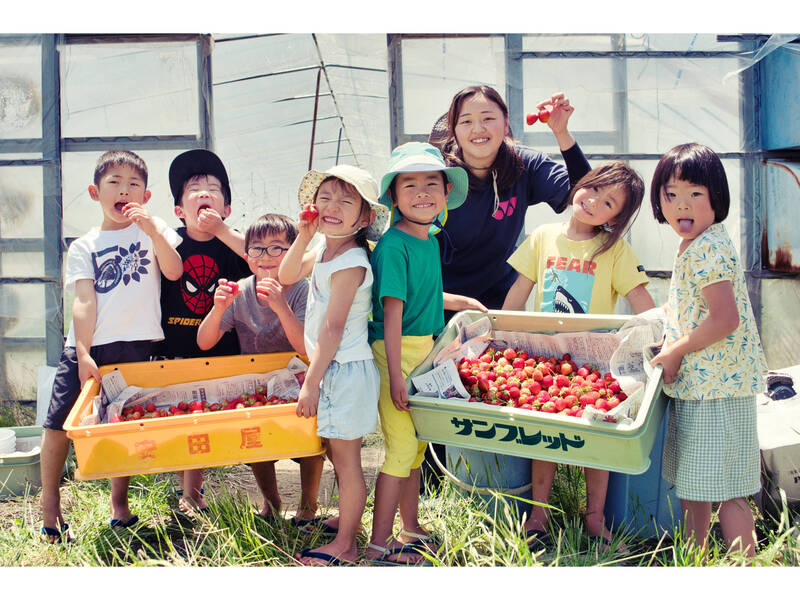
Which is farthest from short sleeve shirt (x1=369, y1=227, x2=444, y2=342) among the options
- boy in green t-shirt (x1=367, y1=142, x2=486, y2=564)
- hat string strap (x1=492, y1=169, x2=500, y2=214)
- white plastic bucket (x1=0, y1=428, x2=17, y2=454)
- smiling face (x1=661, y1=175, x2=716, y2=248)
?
white plastic bucket (x1=0, y1=428, x2=17, y2=454)

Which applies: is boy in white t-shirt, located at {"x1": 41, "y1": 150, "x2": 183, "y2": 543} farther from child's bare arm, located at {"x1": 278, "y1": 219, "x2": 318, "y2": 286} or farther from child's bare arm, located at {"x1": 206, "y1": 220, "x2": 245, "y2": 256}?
child's bare arm, located at {"x1": 278, "y1": 219, "x2": 318, "y2": 286}

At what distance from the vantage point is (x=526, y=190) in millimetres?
3217

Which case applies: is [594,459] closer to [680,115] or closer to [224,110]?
[680,115]

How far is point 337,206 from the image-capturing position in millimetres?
2434

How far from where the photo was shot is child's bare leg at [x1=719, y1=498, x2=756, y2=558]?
7.88 feet

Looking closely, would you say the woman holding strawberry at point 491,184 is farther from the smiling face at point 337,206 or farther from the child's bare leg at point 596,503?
the child's bare leg at point 596,503

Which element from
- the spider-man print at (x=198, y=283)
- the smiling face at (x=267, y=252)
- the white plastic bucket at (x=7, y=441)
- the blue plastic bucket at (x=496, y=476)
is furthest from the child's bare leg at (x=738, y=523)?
the white plastic bucket at (x=7, y=441)

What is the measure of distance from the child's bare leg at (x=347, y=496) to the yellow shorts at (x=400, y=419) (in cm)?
11

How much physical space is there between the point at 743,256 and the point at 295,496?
3224 millimetres

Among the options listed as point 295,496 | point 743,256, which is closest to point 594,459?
point 295,496

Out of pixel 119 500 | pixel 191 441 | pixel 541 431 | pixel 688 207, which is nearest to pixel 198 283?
pixel 191 441

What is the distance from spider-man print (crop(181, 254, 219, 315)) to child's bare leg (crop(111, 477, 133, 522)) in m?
0.84

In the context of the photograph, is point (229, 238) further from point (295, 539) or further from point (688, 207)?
point (688, 207)

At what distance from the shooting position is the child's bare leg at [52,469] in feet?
9.52
